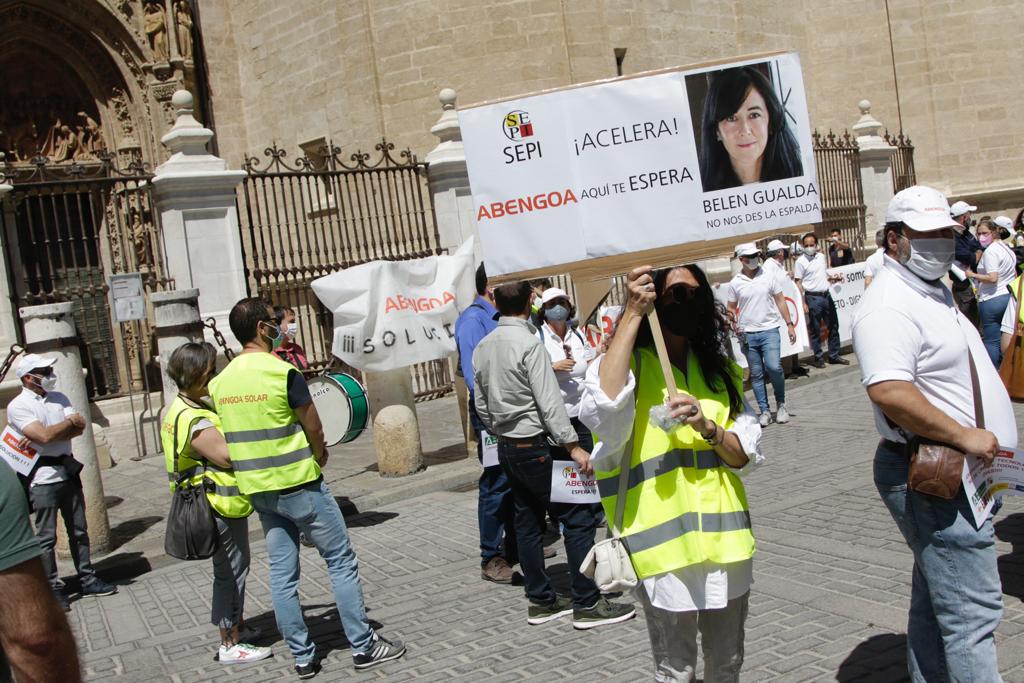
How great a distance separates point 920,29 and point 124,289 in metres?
21.0

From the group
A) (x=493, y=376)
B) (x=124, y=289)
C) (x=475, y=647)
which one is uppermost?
(x=124, y=289)

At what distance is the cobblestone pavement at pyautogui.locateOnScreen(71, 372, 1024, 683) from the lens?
4.92 m

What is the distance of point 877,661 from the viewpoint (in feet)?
15.2

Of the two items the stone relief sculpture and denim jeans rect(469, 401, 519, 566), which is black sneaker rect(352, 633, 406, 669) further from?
the stone relief sculpture

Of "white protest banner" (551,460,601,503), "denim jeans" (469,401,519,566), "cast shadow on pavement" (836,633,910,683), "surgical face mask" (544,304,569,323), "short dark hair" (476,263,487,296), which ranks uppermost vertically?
"short dark hair" (476,263,487,296)

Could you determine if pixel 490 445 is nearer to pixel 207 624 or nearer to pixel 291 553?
pixel 291 553

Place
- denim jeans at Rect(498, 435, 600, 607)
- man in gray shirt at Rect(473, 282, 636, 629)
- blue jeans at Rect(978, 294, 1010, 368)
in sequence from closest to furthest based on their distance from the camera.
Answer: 1. man in gray shirt at Rect(473, 282, 636, 629)
2. denim jeans at Rect(498, 435, 600, 607)
3. blue jeans at Rect(978, 294, 1010, 368)

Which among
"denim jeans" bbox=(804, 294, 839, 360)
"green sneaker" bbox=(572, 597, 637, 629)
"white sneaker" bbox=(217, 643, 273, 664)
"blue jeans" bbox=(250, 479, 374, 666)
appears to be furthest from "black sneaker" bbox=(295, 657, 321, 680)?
"denim jeans" bbox=(804, 294, 839, 360)

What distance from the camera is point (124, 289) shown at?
12.2 m

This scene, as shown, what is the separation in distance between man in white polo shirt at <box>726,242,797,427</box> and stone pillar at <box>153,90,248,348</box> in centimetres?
597

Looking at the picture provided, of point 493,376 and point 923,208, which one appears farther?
point 493,376

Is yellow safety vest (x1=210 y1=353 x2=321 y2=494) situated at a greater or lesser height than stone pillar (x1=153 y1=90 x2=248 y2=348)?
lesser

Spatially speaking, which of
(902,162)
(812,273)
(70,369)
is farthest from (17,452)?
(902,162)

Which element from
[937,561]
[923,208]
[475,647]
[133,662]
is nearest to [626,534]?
[937,561]
